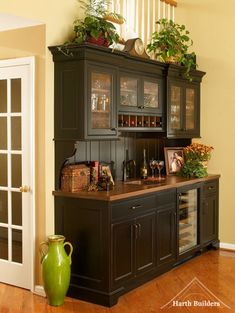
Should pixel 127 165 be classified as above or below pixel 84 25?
below

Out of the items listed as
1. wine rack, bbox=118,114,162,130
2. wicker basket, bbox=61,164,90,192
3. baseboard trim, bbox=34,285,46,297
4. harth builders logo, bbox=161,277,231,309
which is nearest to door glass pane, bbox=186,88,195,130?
wine rack, bbox=118,114,162,130

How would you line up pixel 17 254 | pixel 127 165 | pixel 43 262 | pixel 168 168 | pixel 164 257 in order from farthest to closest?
pixel 168 168 < pixel 127 165 < pixel 164 257 < pixel 17 254 < pixel 43 262

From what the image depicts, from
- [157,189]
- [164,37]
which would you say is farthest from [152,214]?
[164,37]

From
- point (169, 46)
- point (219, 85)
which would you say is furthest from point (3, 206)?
point (219, 85)

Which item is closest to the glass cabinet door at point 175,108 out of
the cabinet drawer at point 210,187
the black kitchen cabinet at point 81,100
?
the cabinet drawer at point 210,187

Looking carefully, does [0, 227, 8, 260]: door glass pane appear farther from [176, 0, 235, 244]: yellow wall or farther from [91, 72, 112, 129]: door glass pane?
[176, 0, 235, 244]: yellow wall

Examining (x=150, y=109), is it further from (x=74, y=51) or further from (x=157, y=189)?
(x=74, y=51)

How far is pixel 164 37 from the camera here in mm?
5434

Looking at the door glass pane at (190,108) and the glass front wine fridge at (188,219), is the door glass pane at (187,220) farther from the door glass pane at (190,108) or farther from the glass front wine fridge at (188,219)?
the door glass pane at (190,108)

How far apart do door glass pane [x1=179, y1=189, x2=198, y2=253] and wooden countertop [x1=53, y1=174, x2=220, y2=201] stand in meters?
0.18

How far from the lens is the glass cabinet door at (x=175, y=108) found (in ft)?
18.1

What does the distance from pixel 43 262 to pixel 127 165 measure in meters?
1.71

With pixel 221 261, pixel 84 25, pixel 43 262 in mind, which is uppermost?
pixel 84 25

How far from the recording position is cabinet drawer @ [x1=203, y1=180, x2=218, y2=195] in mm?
5747
